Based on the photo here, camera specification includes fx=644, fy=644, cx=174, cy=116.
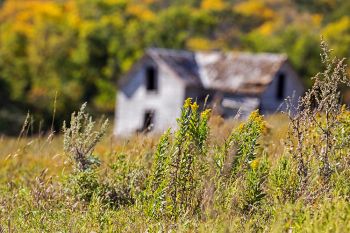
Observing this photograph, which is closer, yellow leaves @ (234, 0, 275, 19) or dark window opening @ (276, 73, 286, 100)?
dark window opening @ (276, 73, 286, 100)

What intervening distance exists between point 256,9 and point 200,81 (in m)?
61.1

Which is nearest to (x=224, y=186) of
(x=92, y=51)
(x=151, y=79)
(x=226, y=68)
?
(x=226, y=68)

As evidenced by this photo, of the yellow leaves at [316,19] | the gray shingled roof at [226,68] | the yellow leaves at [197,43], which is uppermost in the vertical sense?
the gray shingled roof at [226,68]

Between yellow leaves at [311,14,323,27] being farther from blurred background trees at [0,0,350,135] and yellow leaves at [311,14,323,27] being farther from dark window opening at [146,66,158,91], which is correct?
dark window opening at [146,66,158,91]

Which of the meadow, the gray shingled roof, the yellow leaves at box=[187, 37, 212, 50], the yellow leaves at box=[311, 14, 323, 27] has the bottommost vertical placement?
the yellow leaves at box=[187, 37, 212, 50]

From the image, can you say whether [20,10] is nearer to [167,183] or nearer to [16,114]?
[16,114]

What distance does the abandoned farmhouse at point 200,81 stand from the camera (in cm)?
3466

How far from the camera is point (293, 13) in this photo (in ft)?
311

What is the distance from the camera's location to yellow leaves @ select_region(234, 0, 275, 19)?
90.0 metres

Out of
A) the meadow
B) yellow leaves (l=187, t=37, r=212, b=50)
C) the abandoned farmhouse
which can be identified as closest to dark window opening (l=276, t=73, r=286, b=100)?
the abandoned farmhouse

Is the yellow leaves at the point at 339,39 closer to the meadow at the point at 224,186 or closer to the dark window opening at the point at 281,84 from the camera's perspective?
the dark window opening at the point at 281,84

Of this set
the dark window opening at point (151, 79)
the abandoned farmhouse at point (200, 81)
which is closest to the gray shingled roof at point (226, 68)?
the abandoned farmhouse at point (200, 81)

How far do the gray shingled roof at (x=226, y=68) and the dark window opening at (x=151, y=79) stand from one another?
3.98 feet

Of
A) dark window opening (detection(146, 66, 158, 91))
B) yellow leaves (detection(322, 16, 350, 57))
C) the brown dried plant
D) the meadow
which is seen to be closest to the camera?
the meadow
